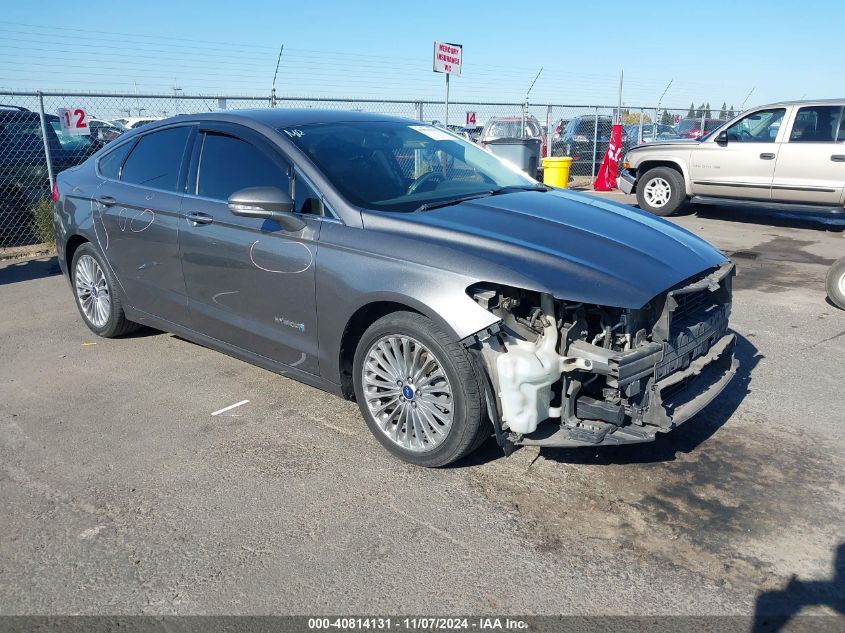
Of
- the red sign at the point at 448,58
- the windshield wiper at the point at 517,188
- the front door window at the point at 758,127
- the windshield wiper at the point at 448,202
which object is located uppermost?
the red sign at the point at 448,58

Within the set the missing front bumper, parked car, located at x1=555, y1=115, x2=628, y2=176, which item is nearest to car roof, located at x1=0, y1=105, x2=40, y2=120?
the missing front bumper

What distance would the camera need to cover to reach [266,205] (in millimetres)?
3869

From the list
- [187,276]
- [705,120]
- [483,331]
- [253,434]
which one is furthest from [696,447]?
[705,120]

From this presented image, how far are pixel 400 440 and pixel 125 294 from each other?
111 inches

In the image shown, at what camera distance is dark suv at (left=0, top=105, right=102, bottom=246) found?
10148 mm

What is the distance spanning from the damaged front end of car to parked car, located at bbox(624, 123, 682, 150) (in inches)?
669

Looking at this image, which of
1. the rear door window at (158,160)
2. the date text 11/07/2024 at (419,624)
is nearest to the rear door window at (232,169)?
the rear door window at (158,160)

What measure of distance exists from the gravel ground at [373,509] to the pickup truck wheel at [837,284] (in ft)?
5.60

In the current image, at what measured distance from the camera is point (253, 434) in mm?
4148

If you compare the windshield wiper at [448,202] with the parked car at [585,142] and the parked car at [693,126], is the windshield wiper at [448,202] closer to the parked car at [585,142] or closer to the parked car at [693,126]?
the parked car at [585,142]

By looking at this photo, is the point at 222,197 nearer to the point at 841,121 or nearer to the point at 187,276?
the point at 187,276

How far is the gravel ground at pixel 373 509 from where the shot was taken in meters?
2.78

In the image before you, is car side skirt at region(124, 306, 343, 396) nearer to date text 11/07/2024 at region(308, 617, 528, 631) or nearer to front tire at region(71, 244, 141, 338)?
front tire at region(71, 244, 141, 338)

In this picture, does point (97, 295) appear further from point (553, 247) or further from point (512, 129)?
point (512, 129)
